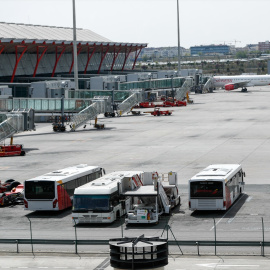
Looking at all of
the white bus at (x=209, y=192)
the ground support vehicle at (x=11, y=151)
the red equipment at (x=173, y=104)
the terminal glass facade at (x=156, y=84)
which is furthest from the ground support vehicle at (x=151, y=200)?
the red equipment at (x=173, y=104)

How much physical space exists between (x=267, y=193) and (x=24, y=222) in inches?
764

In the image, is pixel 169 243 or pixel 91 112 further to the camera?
pixel 91 112

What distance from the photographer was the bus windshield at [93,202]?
51219 millimetres

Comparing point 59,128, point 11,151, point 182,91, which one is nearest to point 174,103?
point 182,91

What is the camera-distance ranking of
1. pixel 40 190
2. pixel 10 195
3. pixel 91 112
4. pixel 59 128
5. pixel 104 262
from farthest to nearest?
pixel 91 112
pixel 59 128
pixel 10 195
pixel 40 190
pixel 104 262

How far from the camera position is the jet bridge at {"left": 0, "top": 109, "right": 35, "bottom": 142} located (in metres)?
91.8

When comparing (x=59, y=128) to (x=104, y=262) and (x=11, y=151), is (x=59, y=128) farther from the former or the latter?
(x=104, y=262)

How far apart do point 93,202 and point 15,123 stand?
4351 centimetres

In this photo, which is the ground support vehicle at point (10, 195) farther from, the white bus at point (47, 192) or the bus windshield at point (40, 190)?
the bus windshield at point (40, 190)

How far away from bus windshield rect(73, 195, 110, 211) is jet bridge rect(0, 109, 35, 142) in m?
41.6

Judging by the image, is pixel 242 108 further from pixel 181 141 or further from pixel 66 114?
pixel 181 141

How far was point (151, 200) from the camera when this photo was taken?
52.7m

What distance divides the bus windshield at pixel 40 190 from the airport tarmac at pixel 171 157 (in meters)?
1.40

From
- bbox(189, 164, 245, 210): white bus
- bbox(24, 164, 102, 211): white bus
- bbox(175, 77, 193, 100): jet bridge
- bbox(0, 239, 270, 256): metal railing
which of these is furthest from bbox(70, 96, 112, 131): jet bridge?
bbox(0, 239, 270, 256): metal railing
